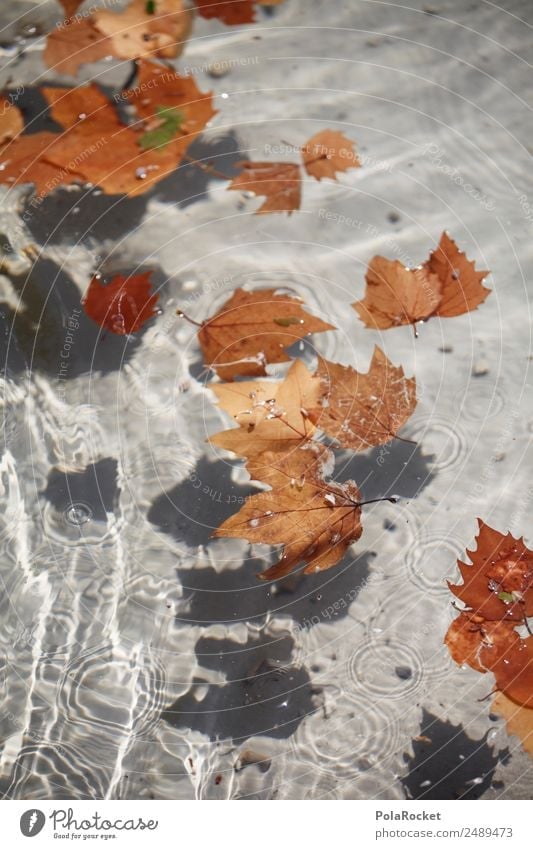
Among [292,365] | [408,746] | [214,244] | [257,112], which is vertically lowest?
[408,746]

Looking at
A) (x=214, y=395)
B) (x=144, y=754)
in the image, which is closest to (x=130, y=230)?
(x=214, y=395)

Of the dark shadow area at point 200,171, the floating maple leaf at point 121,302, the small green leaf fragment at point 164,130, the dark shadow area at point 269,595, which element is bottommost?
the dark shadow area at point 269,595

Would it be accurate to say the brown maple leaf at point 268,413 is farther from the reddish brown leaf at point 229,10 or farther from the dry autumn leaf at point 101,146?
the reddish brown leaf at point 229,10

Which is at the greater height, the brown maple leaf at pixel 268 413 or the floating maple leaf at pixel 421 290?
the floating maple leaf at pixel 421 290

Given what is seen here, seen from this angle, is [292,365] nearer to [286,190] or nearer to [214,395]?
[214,395]
